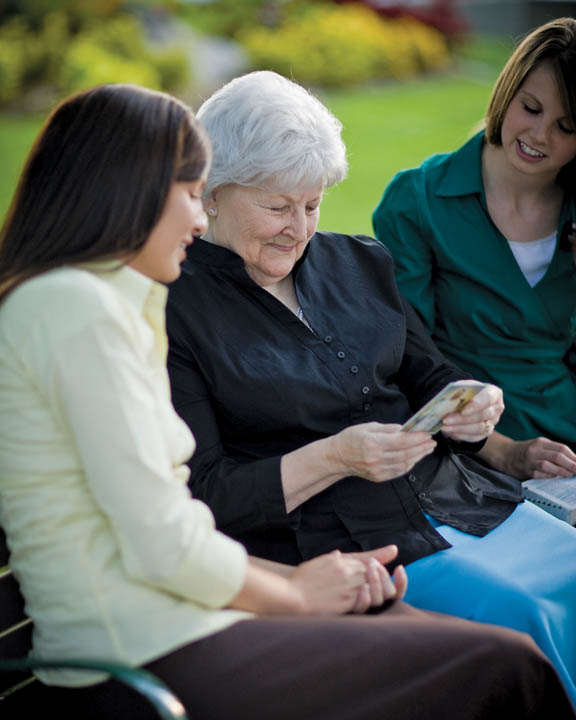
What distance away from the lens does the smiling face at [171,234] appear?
5.97ft

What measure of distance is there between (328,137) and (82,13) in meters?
11.1

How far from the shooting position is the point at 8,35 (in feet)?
38.7

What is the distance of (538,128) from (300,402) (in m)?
1.33

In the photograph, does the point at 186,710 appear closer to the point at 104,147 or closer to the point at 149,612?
the point at 149,612

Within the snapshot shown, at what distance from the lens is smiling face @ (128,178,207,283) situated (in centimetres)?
182

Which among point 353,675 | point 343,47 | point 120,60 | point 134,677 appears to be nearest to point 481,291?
point 353,675

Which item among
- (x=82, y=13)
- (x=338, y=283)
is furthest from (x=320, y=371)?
(x=82, y=13)

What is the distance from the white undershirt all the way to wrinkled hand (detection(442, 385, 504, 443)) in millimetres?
865

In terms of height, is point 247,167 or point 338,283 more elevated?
point 247,167

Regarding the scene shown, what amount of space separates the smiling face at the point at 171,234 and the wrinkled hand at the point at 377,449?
0.63m

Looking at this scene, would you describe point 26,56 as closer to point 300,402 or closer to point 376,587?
point 300,402

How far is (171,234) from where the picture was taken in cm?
184

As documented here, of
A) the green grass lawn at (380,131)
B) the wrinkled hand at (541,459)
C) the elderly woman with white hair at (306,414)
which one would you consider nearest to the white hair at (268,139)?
the elderly woman with white hair at (306,414)

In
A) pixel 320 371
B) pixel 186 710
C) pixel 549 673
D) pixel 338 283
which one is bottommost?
pixel 186 710
